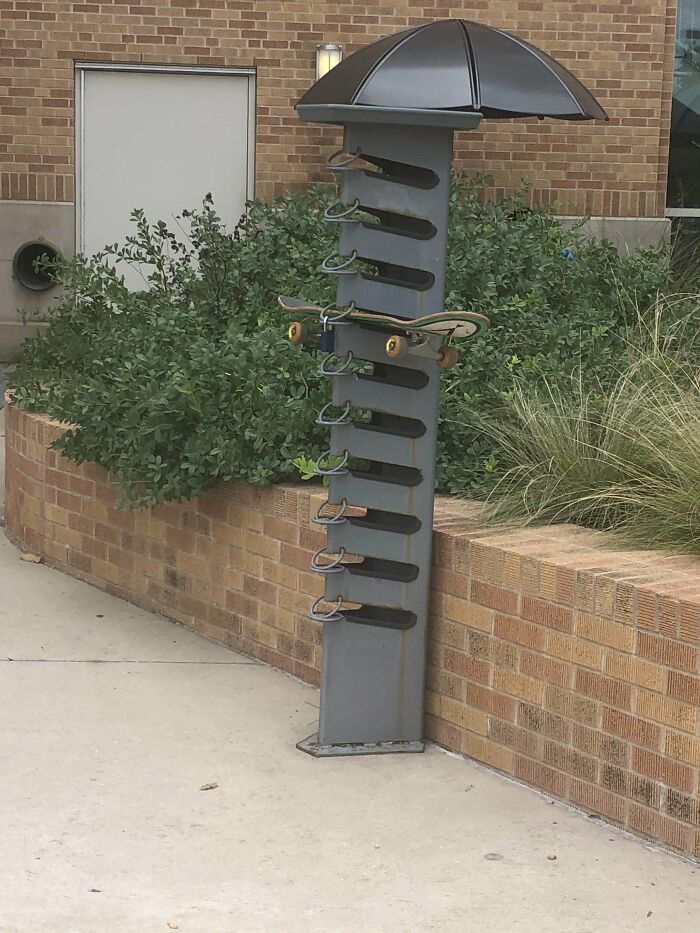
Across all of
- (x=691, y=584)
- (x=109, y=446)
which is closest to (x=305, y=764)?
(x=691, y=584)

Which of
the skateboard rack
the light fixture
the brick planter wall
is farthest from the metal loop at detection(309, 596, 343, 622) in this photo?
the light fixture

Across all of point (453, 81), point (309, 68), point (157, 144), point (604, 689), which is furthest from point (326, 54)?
point (604, 689)

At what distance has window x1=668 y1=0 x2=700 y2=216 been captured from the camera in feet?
42.1

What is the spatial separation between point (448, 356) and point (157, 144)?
8.94 metres

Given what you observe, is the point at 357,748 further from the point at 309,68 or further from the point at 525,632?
the point at 309,68

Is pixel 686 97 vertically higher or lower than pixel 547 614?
higher

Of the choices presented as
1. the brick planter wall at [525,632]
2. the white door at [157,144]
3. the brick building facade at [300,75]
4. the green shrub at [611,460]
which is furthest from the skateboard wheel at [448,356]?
the white door at [157,144]

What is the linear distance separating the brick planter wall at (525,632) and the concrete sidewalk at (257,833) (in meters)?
0.13

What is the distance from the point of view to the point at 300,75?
12.4 m

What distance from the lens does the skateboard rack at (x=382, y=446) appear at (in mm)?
4281

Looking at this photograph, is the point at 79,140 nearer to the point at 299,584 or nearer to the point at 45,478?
the point at 45,478

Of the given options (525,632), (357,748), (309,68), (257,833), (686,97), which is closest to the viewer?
(257,833)

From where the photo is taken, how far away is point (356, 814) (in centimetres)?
399

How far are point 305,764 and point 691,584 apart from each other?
1.37 metres
